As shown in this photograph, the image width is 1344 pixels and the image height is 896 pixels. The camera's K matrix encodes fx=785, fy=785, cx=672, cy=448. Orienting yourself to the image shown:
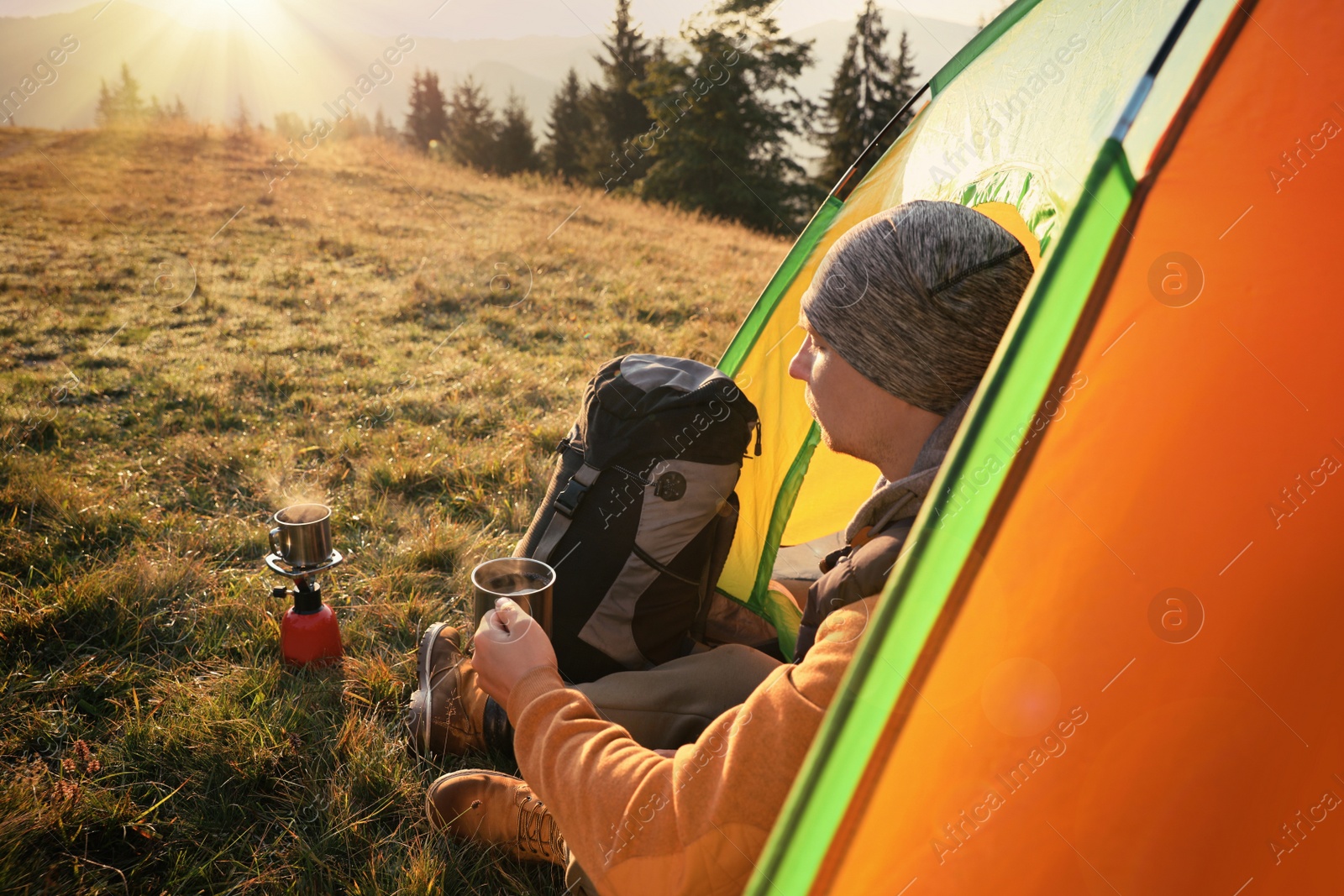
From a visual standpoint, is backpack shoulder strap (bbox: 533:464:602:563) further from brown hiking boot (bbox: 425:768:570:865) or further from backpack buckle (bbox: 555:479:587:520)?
brown hiking boot (bbox: 425:768:570:865)

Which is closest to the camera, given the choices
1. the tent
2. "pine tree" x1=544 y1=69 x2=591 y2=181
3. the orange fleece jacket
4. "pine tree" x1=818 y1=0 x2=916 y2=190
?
the tent

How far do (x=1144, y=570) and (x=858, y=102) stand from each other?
854 inches

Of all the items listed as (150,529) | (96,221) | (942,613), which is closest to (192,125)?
(96,221)

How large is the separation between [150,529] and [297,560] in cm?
131

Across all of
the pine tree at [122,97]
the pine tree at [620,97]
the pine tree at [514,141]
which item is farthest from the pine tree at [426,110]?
the pine tree at [620,97]

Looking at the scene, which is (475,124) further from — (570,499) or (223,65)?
(570,499)

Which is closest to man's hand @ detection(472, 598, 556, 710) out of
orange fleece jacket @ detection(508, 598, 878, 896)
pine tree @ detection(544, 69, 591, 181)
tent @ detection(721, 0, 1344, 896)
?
orange fleece jacket @ detection(508, 598, 878, 896)

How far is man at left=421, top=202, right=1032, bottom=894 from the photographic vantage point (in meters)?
1.16

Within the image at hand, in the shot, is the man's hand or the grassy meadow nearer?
the man's hand

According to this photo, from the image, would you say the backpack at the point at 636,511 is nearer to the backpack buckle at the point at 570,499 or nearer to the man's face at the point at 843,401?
the backpack buckle at the point at 570,499

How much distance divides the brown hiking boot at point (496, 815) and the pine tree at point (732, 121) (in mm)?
15486

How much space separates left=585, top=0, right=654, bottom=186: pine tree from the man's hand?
20885mm

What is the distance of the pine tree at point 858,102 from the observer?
783 inches

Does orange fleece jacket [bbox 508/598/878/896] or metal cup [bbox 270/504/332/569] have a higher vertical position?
orange fleece jacket [bbox 508/598/878/896]
